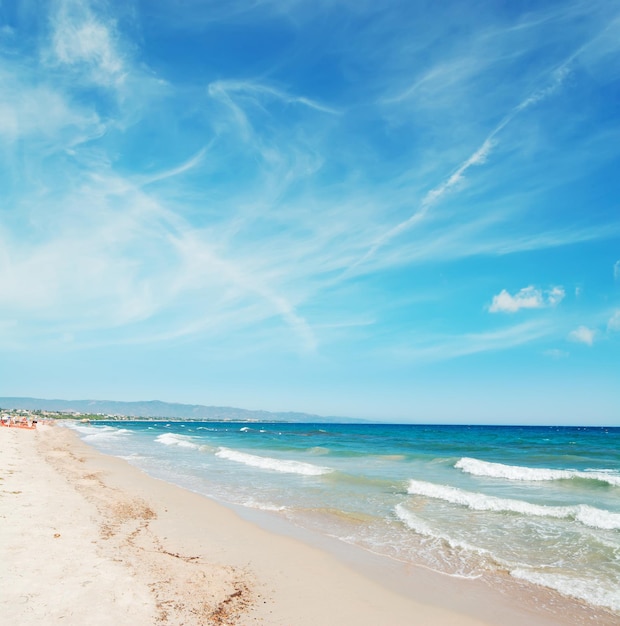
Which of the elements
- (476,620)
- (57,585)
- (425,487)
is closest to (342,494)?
(425,487)

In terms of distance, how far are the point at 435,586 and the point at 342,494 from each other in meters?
9.39

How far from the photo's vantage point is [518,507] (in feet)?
49.0

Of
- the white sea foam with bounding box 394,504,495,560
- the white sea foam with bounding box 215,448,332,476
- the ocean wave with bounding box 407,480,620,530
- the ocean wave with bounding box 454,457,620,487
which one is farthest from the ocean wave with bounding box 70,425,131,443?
the white sea foam with bounding box 394,504,495,560

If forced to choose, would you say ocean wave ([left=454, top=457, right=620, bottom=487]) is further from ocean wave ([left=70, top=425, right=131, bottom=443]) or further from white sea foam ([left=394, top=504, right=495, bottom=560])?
ocean wave ([left=70, top=425, right=131, bottom=443])

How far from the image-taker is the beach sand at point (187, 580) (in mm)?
6137

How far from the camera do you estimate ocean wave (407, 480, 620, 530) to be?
1318 cm

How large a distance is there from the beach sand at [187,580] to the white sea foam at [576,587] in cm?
116

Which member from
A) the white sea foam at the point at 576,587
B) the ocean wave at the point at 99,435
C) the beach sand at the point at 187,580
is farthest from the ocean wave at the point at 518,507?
the ocean wave at the point at 99,435

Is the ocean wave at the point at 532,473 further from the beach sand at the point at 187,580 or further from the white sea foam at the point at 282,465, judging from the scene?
the beach sand at the point at 187,580

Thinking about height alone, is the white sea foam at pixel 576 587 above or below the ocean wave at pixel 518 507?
above

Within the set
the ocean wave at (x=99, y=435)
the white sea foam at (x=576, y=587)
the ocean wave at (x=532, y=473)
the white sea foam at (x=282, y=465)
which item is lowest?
the ocean wave at (x=99, y=435)

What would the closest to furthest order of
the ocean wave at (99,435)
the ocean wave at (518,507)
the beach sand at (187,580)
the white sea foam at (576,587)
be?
the beach sand at (187,580), the white sea foam at (576,587), the ocean wave at (518,507), the ocean wave at (99,435)

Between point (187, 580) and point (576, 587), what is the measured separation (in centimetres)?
684

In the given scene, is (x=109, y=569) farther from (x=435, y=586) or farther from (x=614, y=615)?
(x=614, y=615)
